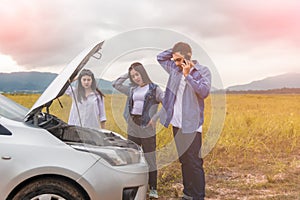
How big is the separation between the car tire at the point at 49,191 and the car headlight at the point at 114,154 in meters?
0.27

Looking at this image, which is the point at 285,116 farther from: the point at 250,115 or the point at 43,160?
the point at 43,160

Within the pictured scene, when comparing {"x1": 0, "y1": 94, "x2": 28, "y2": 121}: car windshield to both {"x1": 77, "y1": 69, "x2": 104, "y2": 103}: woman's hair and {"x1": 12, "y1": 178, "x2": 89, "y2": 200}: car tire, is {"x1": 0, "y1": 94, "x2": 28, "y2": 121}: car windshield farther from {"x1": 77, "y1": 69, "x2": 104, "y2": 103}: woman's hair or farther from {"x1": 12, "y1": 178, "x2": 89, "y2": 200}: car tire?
{"x1": 12, "y1": 178, "x2": 89, "y2": 200}: car tire

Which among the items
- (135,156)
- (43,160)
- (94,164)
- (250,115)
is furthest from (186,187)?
(250,115)

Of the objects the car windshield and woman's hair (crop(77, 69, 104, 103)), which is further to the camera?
woman's hair (crop(77, 69, 104, 103))

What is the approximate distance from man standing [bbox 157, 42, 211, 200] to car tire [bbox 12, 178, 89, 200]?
1.31m

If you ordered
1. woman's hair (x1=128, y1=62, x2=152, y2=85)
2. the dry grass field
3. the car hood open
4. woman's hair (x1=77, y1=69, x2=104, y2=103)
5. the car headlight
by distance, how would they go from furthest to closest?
the dry grass field < woman's hair (x1=128, y1=62, x2=152, y2=85) < woman's hair (x1=77, y1=69, x2=104, y2=103) < the car hood open < the car headlight

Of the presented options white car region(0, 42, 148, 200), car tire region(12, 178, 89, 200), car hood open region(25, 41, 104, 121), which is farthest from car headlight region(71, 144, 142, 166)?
car hood open region(25, 41, 104, 121)

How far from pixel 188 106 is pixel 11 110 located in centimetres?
155

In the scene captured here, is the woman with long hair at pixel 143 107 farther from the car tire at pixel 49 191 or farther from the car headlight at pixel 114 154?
the car tire at pixel 49 191

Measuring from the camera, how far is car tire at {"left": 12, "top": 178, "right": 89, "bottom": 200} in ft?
8.98

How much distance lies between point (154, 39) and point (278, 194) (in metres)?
2.30

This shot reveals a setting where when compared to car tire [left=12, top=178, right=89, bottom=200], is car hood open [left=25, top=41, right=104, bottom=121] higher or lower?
higher

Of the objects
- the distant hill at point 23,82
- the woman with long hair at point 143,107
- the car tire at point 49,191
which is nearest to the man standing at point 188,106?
the woman with long hair at point 143,107

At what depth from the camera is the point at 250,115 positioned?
6762mm
